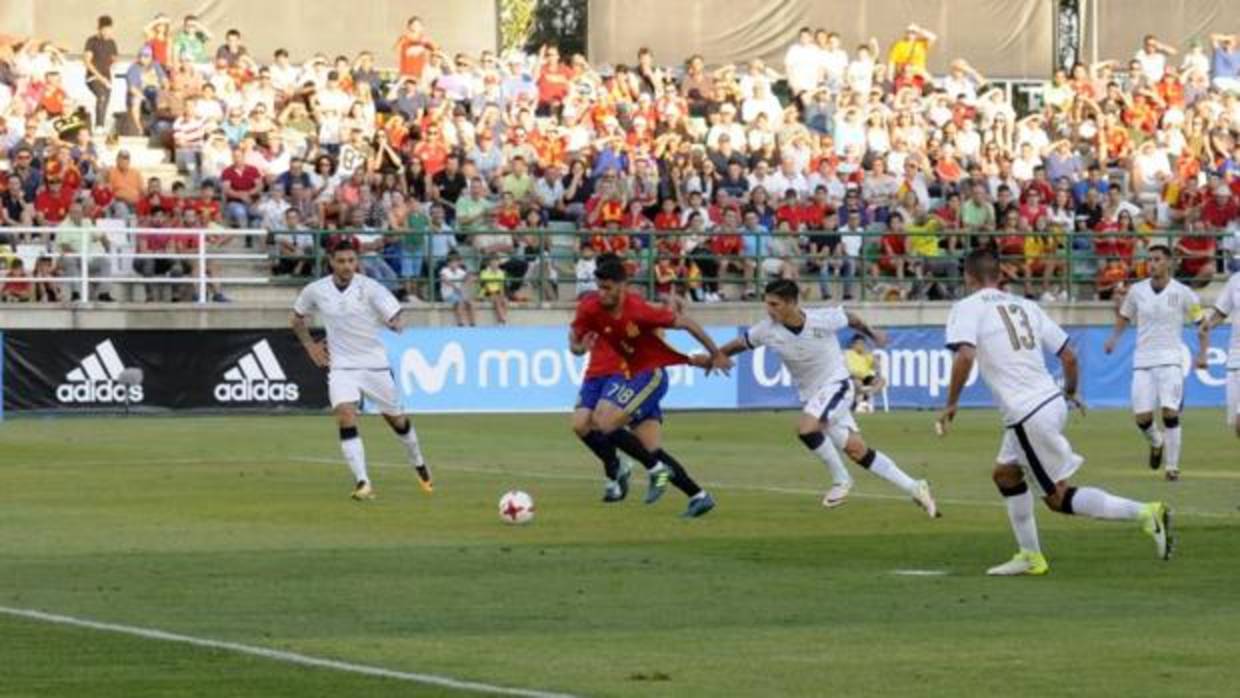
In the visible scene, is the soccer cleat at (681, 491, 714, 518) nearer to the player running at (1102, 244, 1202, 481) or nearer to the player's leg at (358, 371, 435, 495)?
the player's leg at (358, 371, 435, 495)

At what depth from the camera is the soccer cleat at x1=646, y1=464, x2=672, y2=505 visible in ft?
71.6

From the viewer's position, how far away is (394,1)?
49344 mm

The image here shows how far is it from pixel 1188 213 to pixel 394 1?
45.5ft

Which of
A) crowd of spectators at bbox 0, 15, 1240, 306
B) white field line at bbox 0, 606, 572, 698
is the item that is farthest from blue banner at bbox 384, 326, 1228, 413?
white field line at bbox 0, 606, 572, 698

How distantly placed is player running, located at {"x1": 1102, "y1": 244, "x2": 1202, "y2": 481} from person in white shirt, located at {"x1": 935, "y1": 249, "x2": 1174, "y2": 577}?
11341mm

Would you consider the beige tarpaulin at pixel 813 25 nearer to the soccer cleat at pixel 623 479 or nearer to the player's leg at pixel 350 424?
the player's leg at pixel 350 424

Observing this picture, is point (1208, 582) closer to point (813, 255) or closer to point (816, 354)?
point (816, 354)

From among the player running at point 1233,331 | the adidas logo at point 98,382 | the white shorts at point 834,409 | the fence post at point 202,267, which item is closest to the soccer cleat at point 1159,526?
the white shorts at point 834,409

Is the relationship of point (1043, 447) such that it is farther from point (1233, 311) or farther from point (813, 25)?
point (813, 25)

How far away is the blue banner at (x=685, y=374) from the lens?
41.1m

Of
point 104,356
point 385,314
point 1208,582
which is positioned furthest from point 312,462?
point 1208,582

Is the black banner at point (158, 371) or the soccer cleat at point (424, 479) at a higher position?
the soccer cleat at point (424, 479)

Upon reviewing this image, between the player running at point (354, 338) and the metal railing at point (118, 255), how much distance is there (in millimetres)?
14308

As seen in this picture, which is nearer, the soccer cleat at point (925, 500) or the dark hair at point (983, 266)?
the dark hair at point (983, 266)
